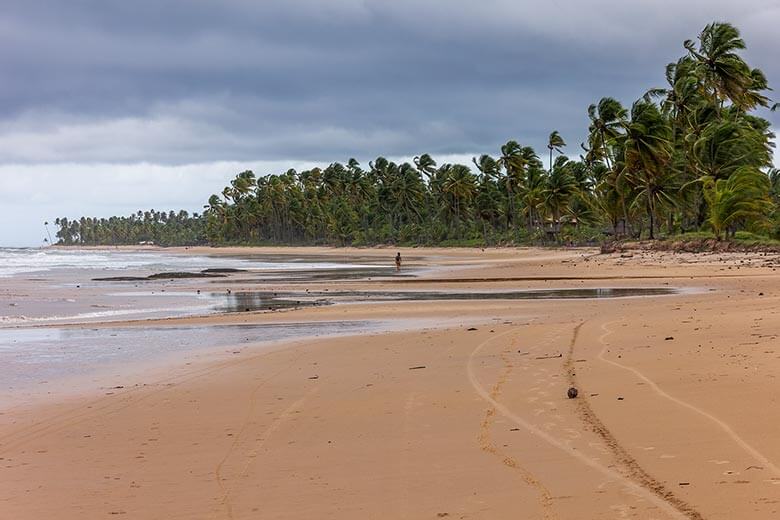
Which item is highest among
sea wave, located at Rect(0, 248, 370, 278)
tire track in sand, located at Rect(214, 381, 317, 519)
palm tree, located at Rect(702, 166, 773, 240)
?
palm tree, located at Rect(702, 166, 773, 240)

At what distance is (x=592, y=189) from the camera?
97.8 metres

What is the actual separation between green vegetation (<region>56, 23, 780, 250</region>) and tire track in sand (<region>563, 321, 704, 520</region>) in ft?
138

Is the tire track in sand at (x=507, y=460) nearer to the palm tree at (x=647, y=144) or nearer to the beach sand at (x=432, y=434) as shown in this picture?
the beach sand at (x=432, y=434)

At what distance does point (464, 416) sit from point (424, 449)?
127 cm

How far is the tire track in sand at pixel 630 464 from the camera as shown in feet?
15.7

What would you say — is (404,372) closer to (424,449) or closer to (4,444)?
(424,449)

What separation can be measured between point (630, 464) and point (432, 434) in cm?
219

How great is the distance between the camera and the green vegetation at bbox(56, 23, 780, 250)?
2104 inches

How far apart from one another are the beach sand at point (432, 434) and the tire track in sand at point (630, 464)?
Result: 0.02m

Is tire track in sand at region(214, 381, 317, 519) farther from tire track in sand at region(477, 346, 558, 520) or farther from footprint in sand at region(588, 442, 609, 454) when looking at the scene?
footprint in sand at region(588, 442, 609, 454)

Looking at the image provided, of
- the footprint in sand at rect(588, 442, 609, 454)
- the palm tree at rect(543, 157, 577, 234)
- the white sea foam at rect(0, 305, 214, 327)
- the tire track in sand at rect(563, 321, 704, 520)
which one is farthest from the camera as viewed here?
the palm tree at rect(543, 157, 577, 234)

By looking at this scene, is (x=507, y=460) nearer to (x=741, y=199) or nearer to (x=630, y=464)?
(x=630, y=464)

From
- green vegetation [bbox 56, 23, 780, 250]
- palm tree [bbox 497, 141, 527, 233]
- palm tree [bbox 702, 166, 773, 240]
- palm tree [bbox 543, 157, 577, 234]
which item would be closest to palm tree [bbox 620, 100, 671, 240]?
green vegetation [bbox 56, 23, 780, 250]

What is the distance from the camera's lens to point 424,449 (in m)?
6.82
